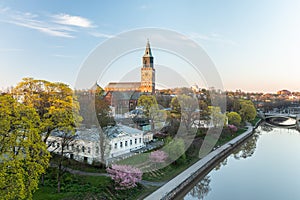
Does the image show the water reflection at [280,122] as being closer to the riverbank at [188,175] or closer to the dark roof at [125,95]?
the dark roof at [125,95]

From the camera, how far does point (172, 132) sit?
24547 millimetres

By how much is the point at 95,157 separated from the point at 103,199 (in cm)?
552

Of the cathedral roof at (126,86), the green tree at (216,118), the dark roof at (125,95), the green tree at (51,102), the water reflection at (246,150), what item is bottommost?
the water reflection at (246,150)

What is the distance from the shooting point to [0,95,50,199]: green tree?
314 inches

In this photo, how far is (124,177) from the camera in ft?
42.2

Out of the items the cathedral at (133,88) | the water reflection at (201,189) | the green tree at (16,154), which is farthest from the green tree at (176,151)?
the cathedral at (133,88)

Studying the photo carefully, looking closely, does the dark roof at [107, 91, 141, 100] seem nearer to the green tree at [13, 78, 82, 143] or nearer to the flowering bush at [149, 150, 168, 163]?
the flowering bush at [149, 150, 168, 163]

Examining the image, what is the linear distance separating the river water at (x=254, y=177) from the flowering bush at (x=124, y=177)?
3166 mm

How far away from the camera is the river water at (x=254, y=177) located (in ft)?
48.5

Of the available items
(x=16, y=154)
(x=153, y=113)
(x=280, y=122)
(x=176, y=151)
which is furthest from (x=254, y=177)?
(x=280, y=122)

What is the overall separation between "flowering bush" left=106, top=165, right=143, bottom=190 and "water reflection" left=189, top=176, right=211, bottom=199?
3.53 m

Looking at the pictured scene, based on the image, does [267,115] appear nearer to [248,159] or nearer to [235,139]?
[235,139]

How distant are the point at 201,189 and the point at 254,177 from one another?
492cm

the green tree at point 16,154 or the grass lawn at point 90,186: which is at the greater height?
the green tree at point 16,154
